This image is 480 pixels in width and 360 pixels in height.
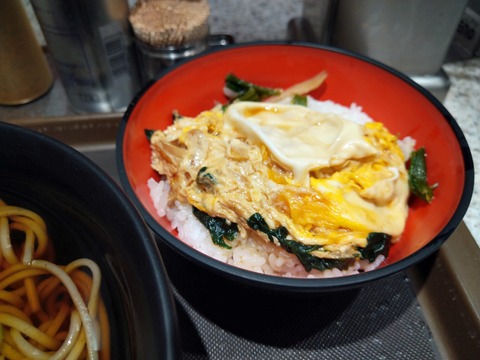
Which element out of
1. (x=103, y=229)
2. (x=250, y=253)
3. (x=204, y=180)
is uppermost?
(x=103, y=229)

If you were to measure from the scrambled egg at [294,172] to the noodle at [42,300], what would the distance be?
32cm

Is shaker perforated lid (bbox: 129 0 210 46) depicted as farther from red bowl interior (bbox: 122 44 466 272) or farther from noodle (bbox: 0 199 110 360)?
noodle (bbox: 0 199 110 360)

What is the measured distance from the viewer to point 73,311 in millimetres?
634

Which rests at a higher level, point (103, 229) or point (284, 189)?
point (103, 229)

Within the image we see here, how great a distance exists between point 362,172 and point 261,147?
23 cm

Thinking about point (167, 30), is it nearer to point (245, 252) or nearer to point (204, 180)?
point (204, 180)

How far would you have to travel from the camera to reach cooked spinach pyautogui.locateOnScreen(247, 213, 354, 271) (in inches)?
33.7

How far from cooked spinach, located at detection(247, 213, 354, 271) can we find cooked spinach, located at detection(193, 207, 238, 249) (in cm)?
6

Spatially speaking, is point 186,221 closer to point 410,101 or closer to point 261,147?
point 261,147

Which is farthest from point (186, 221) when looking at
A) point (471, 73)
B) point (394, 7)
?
point (471, 73)

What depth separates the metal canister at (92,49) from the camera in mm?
1149

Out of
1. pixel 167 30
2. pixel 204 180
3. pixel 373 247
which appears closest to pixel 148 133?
pixel 204 180

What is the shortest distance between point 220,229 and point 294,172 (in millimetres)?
199

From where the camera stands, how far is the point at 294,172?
36.0 inches
